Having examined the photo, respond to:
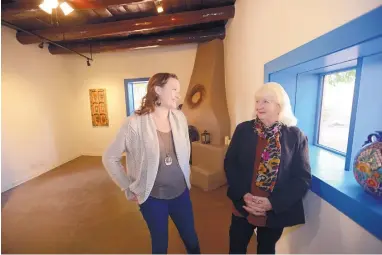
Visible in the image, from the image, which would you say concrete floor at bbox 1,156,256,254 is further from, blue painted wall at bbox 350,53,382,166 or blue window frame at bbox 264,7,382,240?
blue painted wall at bbox 350,53,382,166

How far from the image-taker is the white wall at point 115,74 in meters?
4.28

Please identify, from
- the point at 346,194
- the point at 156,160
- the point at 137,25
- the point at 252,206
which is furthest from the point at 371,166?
the point at 137,25

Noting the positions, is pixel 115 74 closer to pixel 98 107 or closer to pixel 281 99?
pixel 98 107

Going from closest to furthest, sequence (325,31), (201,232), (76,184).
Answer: (325,31), (201,232), (76,184)

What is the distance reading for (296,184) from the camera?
0.98 metres

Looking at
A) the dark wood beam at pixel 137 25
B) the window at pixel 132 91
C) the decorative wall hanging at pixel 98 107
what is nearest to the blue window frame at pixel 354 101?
the dark wood beam at pixel 137 25

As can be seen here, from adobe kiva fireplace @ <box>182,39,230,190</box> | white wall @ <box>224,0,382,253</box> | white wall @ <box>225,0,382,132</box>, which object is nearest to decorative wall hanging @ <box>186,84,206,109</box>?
adobe kiva fireplace @ <box>182,39,230,190</box>

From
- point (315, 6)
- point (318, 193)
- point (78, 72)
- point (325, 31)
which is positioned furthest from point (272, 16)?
point (78, 72)

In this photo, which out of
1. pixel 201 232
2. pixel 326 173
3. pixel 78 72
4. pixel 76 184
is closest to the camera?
Result: pixel 326 173

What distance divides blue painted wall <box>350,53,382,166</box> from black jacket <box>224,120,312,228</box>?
0.32 metres

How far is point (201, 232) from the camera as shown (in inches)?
76.5

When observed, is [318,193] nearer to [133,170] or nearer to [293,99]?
[293,99]

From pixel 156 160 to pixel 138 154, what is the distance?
118 mm

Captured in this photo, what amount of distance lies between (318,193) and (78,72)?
5.32m
